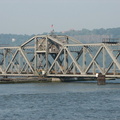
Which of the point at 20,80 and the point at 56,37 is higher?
the point at 56,37

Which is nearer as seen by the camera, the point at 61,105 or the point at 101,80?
the point at 61,105

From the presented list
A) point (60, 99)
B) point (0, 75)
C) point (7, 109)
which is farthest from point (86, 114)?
point (0, 75)

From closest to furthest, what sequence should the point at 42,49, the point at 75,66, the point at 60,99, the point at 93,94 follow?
the point at 60,99, the point at 93,94, the point at 75,66, the point at 42,49

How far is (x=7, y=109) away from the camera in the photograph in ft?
249

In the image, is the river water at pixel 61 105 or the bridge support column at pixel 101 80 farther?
the bridge support column at pixel 101 80

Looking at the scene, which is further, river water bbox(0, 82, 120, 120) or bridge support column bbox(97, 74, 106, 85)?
bridge support column bbox(97, 74, 106, 85)

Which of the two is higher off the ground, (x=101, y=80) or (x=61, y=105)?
(x=61, y=105)

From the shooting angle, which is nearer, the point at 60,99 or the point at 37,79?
the point at 60,99

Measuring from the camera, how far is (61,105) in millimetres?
80625

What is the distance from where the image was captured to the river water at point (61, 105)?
6956cm

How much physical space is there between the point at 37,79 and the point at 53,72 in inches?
283

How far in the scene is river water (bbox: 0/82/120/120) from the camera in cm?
6956

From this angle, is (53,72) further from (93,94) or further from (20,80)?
(93,94)

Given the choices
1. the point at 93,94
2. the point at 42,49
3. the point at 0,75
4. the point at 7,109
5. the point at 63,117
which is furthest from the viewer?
the point at 0,75
